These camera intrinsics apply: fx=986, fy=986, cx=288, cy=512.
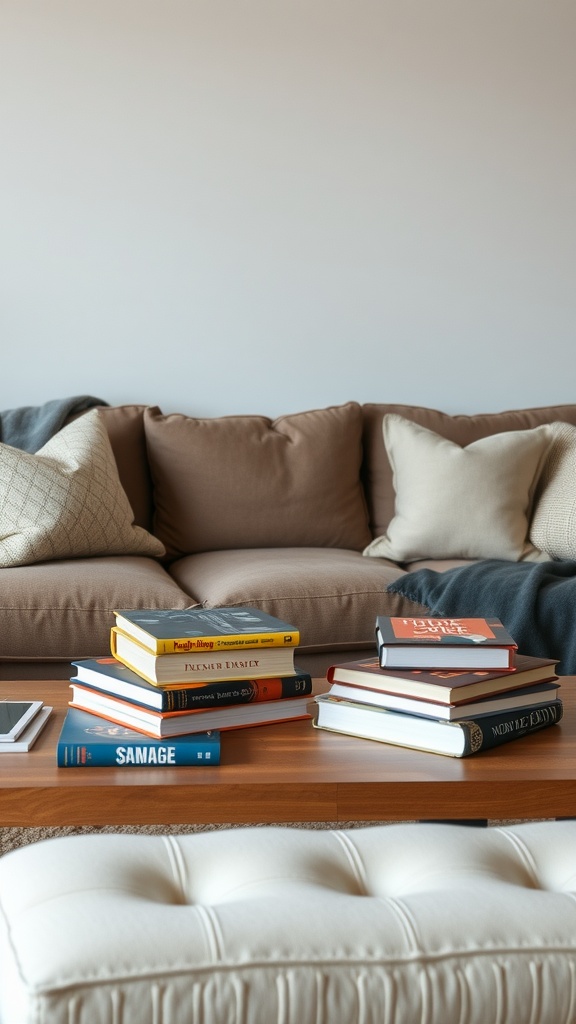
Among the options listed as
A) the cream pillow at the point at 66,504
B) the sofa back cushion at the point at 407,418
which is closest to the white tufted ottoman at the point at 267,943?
the cream pillow at the point at 66,504

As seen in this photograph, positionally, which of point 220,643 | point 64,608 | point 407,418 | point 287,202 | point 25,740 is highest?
point 287,202

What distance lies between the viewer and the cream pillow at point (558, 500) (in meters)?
2.64

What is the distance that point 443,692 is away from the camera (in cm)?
125

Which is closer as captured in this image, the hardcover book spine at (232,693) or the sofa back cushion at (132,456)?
the hardcover book spine at (232,693)

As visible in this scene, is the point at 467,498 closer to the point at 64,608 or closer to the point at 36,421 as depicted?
the point at 64,608

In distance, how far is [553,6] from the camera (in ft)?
11.1

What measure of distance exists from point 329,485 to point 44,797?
6.41 ft

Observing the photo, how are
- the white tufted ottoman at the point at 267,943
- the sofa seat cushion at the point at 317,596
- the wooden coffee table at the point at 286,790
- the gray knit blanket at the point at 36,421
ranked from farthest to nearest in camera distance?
the gray knit blanket at the point at 36,421 → the sofa seat cushion at the point at 317,596 → the wooden coffee table at the point at 286,790 → the white tufted ottoman at the point at 267,943

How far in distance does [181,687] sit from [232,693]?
3.3 inches

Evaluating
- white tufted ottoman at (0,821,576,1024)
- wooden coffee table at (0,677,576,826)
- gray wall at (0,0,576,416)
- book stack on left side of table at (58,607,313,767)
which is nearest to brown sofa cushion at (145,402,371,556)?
gray wall at (0,0,576,416)

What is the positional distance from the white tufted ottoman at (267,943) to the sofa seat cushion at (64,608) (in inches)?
51.3

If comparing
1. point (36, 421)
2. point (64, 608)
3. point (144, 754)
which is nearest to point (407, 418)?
point (36, 421)

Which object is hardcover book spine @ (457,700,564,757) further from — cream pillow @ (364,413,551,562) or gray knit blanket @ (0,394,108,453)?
gray knit blanket @ (0,394,108,453)

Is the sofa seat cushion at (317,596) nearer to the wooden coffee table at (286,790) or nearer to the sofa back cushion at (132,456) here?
the sofa back cushion at (132,456)
